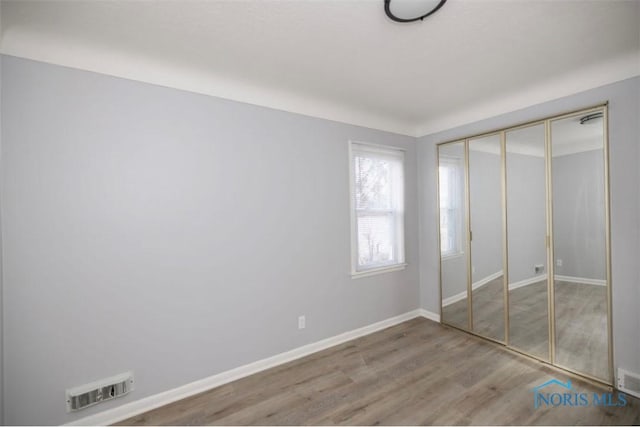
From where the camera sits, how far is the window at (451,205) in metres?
3.30

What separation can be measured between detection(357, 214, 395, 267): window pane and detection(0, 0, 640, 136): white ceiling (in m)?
1.45

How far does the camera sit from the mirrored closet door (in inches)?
90.2

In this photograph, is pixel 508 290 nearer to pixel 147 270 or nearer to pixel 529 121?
pixel 529 121

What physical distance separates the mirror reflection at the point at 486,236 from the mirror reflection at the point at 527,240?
0.11 metres

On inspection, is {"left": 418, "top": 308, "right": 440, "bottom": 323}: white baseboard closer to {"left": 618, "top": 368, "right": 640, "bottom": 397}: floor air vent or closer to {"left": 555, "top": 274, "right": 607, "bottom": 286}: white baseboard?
{"left": 555, "top": 274, "right": 607, "bottom": 286}: white baseboard

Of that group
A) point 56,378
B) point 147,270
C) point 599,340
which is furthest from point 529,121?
point 56,378

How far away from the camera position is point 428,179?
3664 millimetres

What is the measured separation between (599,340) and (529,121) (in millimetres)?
2020

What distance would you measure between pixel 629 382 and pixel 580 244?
1074 mm

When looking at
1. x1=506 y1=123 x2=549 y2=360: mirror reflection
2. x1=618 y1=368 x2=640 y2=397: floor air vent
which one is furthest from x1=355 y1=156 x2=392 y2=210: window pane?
x1=618 y1=368 x2=640 y2=397: floor air vent

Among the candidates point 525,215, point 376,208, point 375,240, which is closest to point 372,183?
Answer: point 376,208

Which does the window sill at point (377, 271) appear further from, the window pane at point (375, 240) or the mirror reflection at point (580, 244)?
the mirror reflection at point (580, 244)

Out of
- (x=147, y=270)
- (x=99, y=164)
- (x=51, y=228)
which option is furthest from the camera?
(x=147, y=270)

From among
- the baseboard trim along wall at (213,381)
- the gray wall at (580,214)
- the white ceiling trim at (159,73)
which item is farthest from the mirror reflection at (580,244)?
the white ceiling trim at (159,73)
